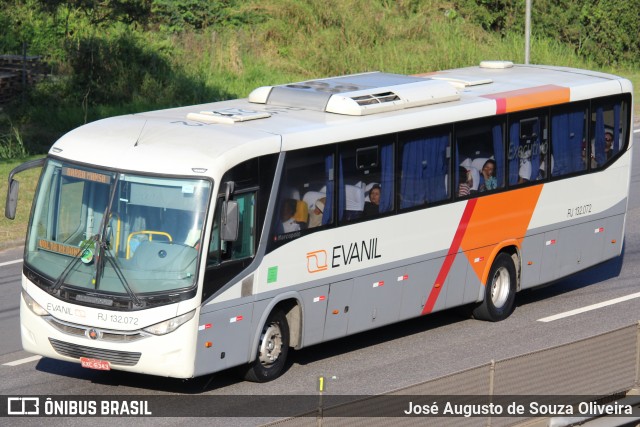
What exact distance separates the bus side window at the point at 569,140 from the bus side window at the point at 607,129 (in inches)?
8.9

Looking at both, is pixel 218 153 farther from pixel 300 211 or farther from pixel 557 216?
pixel 557 216

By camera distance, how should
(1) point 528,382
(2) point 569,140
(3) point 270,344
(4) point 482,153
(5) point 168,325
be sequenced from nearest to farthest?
1. (1) point 528,382
2. (5) point 168,325
3. (3) point 270,344
4. (4) point 482,153
5. (2) point 569,140

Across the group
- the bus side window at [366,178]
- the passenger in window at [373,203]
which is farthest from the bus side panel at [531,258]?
the passenger in window at [373,203]

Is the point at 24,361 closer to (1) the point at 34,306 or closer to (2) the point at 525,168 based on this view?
(1) the point at 34,306

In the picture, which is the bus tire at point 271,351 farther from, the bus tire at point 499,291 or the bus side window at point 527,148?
the bus side window at point 527,148

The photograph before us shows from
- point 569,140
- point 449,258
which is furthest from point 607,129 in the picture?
point 449,258

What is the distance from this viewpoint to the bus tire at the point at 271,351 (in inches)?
543

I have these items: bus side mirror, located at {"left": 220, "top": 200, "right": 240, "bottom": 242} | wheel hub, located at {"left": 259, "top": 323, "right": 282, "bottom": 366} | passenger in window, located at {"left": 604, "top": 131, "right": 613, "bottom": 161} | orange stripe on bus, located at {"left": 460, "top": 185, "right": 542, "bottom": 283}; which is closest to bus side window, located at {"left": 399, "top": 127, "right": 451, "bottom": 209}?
orange stripe on bus, located at {"left": 460, "top": 185, "right": 542, "bottom": 283}

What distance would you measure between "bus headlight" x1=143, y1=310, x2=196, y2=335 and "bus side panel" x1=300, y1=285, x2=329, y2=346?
173 centimetres

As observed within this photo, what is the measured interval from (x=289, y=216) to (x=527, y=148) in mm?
4592

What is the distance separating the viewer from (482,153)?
54.1ft

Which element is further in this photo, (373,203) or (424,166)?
(424,166)

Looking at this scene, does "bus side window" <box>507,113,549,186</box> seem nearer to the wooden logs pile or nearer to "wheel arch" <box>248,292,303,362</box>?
"wheel arch" <box>248,292,303,362</box>

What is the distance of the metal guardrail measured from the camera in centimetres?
967
